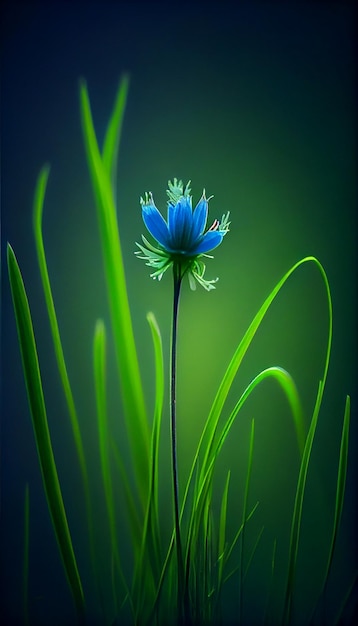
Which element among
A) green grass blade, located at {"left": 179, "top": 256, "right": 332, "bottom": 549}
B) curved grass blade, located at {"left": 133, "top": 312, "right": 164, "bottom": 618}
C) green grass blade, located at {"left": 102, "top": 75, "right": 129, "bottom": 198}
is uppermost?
green grass blade, located at {"left": 102, "top": 75, "right": 129, "bottom": 198}

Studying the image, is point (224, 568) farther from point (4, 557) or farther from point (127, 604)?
point (4, 557)

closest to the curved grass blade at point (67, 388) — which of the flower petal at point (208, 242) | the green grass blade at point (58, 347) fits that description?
the green grass blade at point (58, 347)

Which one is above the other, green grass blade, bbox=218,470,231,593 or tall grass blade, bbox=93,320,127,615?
tall grass blade, bbox=93,320,127,615

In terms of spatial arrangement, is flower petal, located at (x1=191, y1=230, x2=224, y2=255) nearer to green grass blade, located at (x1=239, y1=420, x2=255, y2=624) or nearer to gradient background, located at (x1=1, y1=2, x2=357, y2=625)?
gradient background, located at (x1=1, y1=2, x2=357, y2=625)

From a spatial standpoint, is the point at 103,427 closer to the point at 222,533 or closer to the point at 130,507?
the point at 130,507

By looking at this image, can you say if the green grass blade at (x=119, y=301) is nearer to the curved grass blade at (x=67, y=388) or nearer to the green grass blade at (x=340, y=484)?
the curved grass blade at (x=67, y=388)

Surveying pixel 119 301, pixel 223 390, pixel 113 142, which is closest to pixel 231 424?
pixel 223 390

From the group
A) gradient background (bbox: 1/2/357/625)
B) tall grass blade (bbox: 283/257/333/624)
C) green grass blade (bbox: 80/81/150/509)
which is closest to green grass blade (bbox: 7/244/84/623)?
gradient background (bbox: 1/2/357/625)
